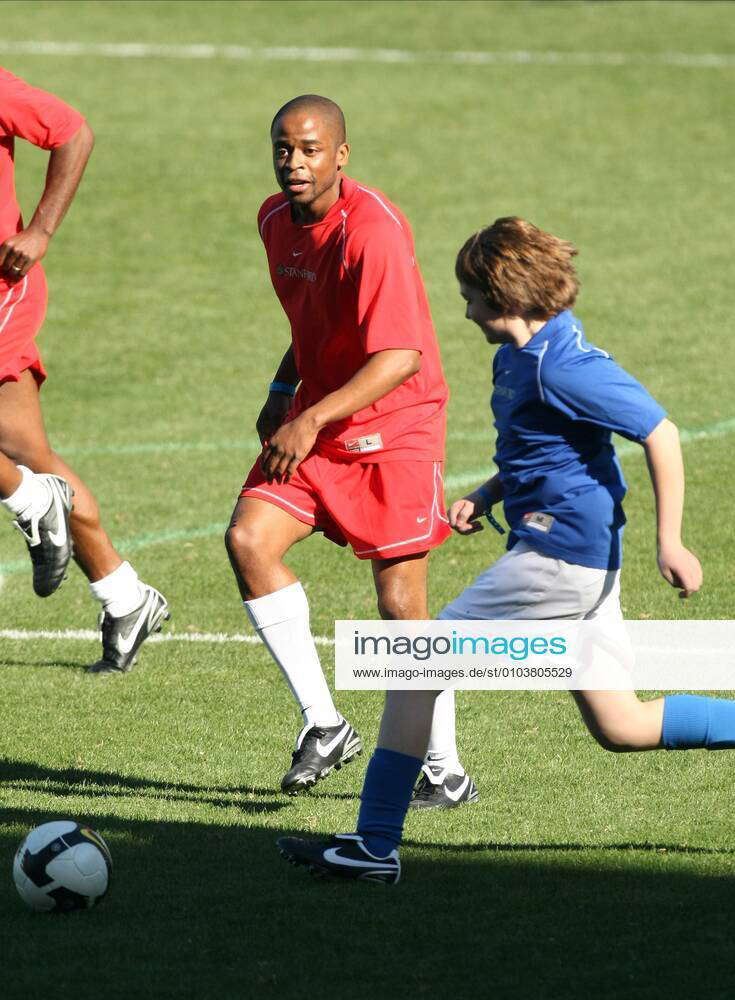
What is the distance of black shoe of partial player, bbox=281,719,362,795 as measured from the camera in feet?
17.6

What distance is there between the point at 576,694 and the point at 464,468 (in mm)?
6148

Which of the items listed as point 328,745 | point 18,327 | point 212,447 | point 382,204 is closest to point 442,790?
point 328,745

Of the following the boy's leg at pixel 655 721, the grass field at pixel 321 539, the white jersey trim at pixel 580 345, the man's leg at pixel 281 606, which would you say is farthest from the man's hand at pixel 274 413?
the boy's leg at pixel 655 721

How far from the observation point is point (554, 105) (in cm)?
2348

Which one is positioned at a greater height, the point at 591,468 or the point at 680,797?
the point at 591,468

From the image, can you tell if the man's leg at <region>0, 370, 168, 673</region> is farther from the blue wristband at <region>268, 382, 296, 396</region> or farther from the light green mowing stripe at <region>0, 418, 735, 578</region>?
the light green mowing stripe at <region>0, 418, 735, 578</region>

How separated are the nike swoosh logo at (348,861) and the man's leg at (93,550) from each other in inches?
104

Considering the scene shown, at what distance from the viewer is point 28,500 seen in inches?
261

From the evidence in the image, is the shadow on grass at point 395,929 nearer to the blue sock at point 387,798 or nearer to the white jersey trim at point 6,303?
the blue sock at point 387,798

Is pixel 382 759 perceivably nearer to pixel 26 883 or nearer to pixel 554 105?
pixel 26 883

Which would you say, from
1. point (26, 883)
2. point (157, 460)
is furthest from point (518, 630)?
point (157, 460)

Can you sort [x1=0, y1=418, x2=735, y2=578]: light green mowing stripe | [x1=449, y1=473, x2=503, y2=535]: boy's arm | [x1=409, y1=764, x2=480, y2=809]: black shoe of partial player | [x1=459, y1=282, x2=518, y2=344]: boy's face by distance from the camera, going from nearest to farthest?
[x1=459, y1=282, x2=518, y2=344]: boy's face, [x1=449, y1=473, x2=503, y2=535]: boy's arm, [x1=409, y1=764, x2=480, y2=809]: black shoe of partial player, [x1=0, y1=418, x2=735, y2=578]: light green mowing stripe

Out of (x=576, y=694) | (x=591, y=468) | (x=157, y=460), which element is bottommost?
(x=157, y=460)

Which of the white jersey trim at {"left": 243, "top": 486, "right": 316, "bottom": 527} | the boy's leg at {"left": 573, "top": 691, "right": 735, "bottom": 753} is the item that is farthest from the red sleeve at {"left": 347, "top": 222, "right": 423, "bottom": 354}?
the boy's leg at {"left": 573, "top": 691, "right": 735, "bottom": 753}
